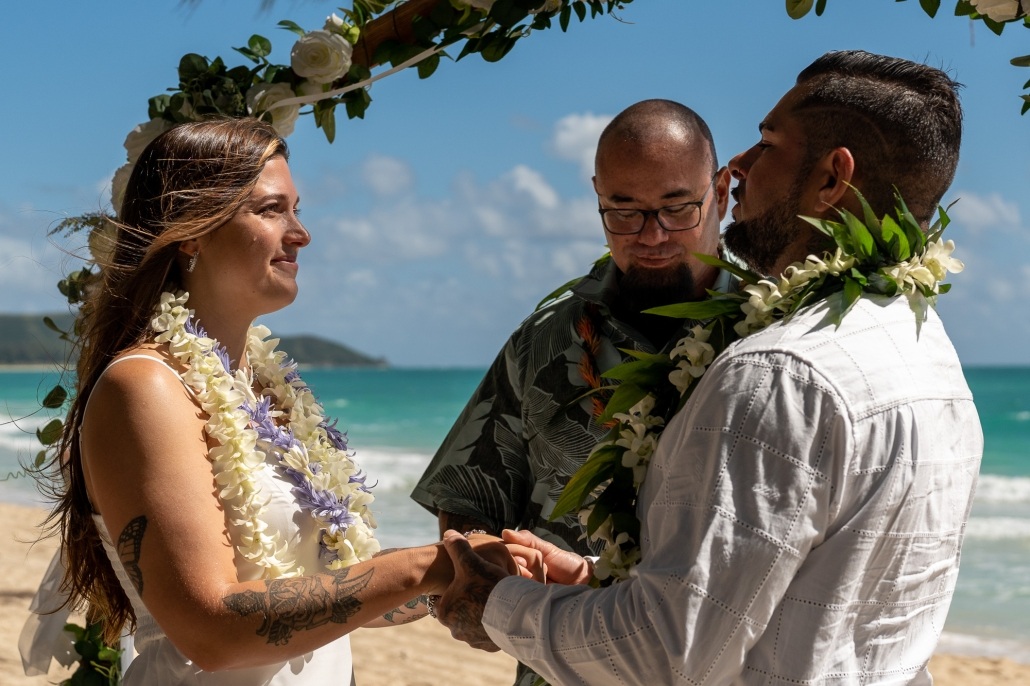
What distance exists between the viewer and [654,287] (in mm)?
3289

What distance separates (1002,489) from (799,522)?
19.8 m

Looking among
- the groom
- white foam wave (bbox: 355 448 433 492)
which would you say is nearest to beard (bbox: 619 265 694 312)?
the groom

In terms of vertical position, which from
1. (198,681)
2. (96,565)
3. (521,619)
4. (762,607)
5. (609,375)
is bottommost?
(198,681)

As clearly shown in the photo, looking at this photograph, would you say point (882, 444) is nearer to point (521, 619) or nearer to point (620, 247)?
point (521, 619)

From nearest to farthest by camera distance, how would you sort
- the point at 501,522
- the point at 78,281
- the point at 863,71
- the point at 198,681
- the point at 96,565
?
the point at 863,71, the point at 198,681, the point at 96,565, the point at 501,522, the point at 78,281

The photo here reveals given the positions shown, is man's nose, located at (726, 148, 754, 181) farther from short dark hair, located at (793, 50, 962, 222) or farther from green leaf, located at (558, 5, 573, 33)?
green leaf, located at (558, 5, 573, 33)

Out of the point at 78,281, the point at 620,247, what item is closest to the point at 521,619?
the point at 620,247

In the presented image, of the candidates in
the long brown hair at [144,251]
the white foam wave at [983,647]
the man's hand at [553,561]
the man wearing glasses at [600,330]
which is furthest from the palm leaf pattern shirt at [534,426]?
the white foam wave at [983,647]

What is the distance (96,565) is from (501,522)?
1207 mm

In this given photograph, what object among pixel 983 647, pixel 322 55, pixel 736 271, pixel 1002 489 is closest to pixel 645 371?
pixel 736 271

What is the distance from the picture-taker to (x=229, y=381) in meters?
2.63

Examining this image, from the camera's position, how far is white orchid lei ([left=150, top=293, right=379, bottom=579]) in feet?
8.21

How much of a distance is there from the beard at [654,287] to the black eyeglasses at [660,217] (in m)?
0.13

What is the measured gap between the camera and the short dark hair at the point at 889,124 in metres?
2.15
